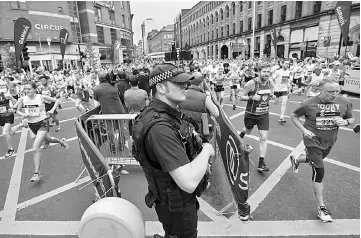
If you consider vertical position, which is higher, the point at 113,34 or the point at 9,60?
the point at 113,34

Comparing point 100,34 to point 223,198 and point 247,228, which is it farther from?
point 247,228

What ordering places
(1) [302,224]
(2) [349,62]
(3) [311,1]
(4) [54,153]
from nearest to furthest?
(1) [302,224], (4) [54,153], (2) [349,62], (3) [311,1]

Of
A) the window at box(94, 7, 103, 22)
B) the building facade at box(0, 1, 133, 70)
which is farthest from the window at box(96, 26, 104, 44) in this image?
the window at box(94, 7, 103, 22)

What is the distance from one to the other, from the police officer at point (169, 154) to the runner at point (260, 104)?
9.55 feet

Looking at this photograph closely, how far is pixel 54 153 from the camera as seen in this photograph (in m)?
5.83

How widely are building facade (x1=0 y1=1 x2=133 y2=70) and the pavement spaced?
76.1 feet

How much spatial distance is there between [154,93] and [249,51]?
52.2 meters

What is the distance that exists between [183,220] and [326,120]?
100 inches

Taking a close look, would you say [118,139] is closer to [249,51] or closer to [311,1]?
[311,1]

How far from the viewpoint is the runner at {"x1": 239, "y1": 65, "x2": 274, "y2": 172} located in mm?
4438

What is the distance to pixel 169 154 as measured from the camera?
1.39 metres

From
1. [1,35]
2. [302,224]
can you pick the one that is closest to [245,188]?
[302,224]

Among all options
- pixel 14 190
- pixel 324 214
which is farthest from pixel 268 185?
pixel 14 190

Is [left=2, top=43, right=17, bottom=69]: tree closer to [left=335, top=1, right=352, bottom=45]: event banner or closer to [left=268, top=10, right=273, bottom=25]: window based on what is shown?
[left=335, top=1, right=352, bottom=45]: event banner
